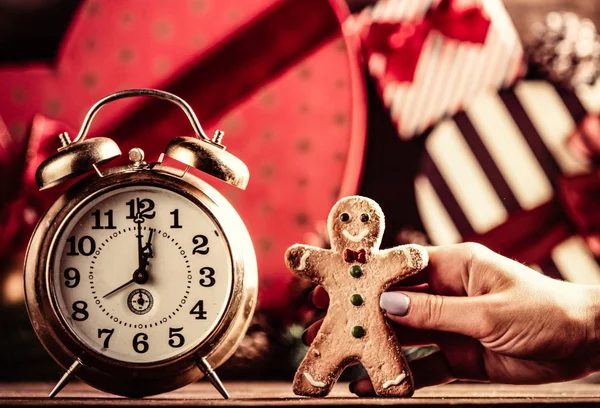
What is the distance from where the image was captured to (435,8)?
7.42 feet

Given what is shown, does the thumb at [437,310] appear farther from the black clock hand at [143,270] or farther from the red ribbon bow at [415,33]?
the red ribbon bow at [415,33]

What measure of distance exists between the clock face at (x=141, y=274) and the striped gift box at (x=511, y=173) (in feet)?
4.33

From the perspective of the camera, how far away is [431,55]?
2.27 m

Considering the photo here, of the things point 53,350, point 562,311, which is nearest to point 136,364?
point 53,350

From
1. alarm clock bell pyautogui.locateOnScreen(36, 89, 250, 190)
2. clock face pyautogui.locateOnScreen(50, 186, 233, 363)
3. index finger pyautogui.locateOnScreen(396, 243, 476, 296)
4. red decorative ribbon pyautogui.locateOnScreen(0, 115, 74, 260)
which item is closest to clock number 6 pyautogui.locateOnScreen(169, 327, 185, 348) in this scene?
clock face pyautogui.locateOnScreen(50, 186, 233, 363)

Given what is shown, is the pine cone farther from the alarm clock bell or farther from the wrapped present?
the alarm clock bell

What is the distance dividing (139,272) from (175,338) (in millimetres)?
114

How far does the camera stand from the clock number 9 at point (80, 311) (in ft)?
3.34

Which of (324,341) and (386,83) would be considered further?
(386,83)

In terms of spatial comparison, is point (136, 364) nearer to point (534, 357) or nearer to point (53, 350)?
point (53, 350)

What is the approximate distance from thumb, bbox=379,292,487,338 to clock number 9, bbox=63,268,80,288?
464mm

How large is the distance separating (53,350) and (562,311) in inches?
30.3

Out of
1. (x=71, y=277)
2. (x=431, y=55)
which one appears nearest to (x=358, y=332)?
(x=71, y=277)

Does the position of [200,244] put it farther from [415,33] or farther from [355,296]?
[415,33]
